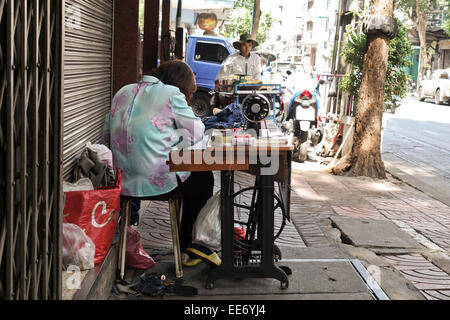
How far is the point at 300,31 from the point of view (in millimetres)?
75375

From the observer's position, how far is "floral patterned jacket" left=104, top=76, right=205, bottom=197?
13.7 ft

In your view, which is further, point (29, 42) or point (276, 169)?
point (276, 169)

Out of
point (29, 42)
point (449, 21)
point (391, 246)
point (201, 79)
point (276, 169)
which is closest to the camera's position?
point (29, 42)

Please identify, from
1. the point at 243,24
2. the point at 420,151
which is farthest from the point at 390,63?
the point at 243,24

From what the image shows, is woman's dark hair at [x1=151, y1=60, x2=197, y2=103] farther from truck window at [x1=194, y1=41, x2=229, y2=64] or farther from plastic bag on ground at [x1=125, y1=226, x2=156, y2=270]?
truck window at [x1=194, y1=41, x2=229, y2=64]

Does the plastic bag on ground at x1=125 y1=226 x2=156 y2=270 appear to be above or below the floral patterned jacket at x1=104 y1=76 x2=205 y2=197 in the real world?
below

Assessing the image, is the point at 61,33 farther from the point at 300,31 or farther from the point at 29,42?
the point at 300,31

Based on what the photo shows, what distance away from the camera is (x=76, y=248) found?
376cm

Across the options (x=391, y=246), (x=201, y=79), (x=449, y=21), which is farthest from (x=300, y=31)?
(x=391, y=246)

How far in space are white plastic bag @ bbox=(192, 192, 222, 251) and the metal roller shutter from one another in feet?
4.14

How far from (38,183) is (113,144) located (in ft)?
4.97

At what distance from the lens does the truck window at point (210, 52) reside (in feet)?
55.3

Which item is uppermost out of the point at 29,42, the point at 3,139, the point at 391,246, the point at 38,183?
the point at 29,42

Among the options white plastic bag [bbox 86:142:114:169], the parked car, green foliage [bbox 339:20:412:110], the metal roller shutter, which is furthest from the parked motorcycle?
the parked car
